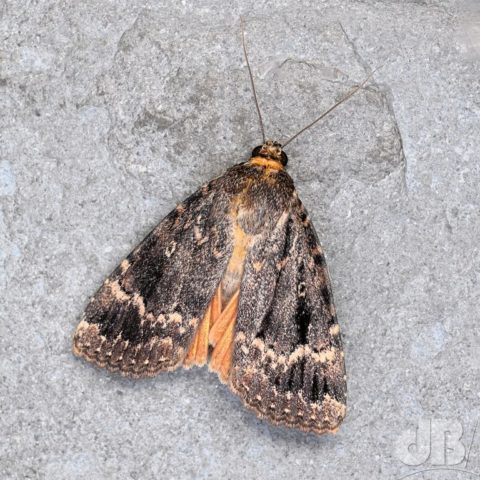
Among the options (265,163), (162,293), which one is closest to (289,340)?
(162,293)

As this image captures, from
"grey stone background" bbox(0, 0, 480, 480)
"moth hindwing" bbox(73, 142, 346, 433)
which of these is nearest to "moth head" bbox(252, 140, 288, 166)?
"moth hindwing" bbox(73, 142, 346, 433)

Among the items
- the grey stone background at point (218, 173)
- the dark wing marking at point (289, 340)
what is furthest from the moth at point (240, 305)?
the grey stone background at point (218, 173)

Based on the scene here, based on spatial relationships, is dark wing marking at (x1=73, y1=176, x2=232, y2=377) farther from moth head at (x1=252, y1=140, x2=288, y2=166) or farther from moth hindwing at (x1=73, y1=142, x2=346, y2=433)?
moth head at (x1=252, y1=140, x2=288, y2=166)

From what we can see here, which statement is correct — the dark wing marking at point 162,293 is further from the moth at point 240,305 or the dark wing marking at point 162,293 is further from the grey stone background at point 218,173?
the grey stone background at point 218,173

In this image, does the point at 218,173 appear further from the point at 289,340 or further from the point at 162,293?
the point at 289,340

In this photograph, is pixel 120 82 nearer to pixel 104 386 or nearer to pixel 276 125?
pixel 276 125

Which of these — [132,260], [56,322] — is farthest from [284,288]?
[56,322]
